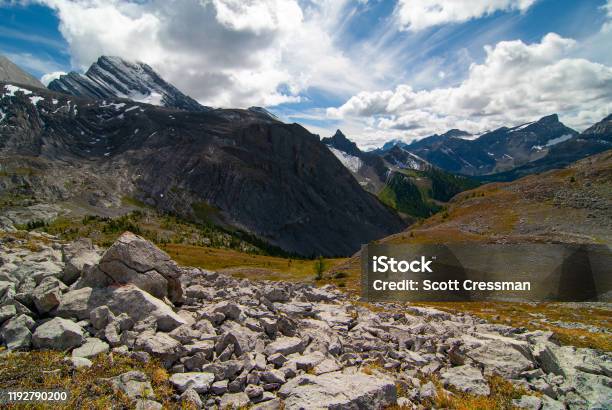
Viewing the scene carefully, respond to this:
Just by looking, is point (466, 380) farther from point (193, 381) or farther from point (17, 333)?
point (17, 333)

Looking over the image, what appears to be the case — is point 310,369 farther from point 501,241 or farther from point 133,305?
point 501,241

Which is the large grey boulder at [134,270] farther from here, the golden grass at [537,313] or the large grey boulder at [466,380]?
the golden grass at [537,313]

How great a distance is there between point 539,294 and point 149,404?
68.8 m

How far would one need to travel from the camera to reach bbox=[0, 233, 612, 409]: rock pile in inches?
526

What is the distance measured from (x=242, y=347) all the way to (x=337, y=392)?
16.0ft

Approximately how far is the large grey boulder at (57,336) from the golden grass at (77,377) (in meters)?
0.41

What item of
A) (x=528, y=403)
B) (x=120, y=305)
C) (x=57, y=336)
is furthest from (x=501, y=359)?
(x=57, y=336)

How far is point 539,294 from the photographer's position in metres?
62.8

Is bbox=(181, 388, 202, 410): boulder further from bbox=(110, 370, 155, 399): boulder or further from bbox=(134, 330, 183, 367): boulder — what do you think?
bbox=(134, 330, 183, 367): boulder

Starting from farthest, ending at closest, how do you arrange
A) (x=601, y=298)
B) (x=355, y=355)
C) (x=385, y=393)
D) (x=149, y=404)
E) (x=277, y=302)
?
(x=601, y=298), (x=277, y=302), (x=355, y=355), (x=385, y=393), (x=149, y=404)

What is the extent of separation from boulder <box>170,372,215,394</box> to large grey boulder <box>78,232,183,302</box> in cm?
773

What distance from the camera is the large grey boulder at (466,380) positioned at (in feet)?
51.3

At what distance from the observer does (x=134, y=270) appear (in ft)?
66.0

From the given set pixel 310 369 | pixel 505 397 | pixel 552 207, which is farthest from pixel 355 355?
pixel 552 207
